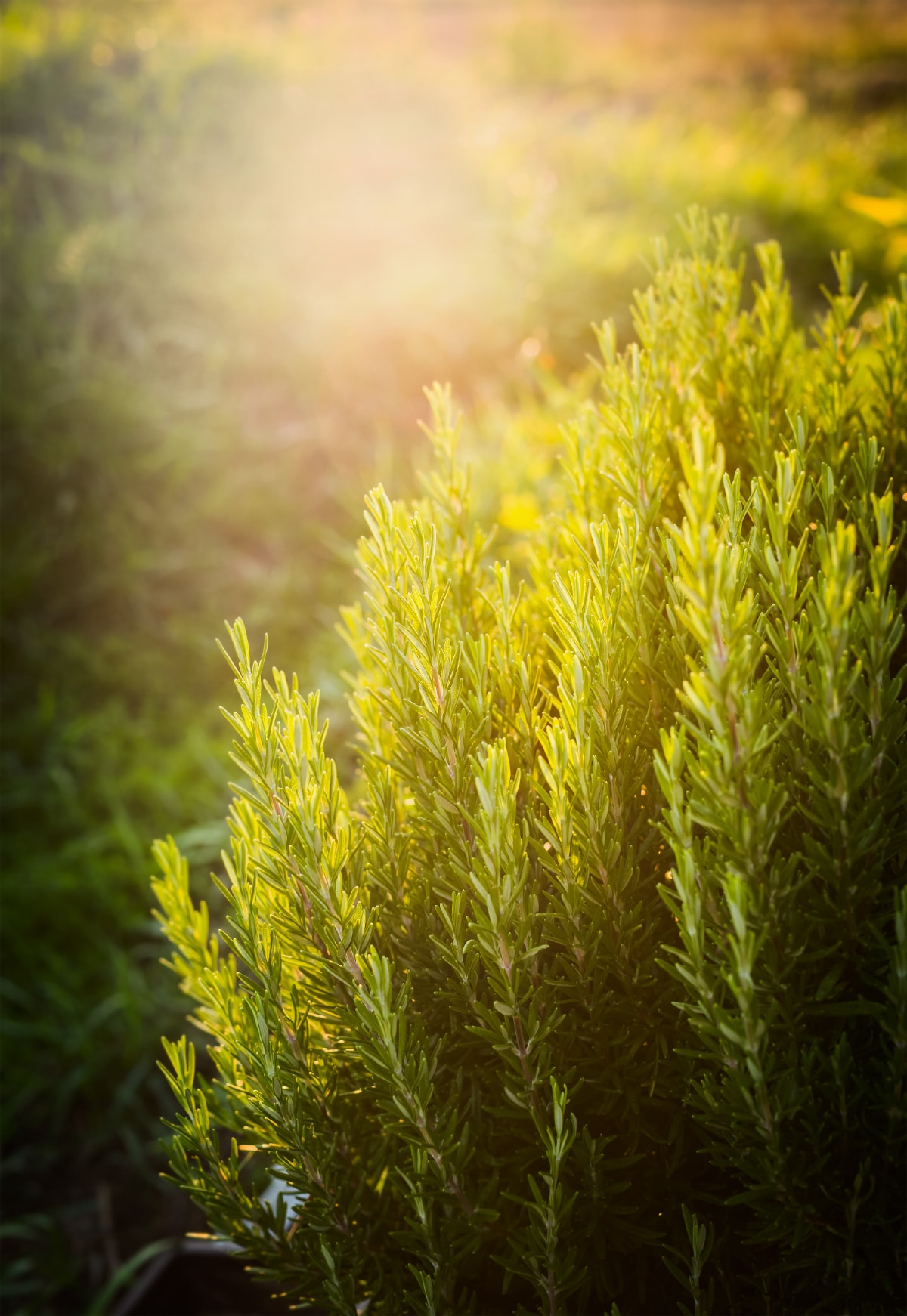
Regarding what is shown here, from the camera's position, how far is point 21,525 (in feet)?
16.2

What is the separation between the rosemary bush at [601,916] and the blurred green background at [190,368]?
4.49 feet

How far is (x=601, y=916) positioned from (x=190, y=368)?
5242mm

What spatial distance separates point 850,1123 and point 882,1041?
12 centimetres

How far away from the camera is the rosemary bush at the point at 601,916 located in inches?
37.9

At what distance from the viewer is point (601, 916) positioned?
1.12 meters

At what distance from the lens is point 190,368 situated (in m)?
5.61

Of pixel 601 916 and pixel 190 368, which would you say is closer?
pixel 601 916

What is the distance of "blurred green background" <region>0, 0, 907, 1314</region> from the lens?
3.35 m

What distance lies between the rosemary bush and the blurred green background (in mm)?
1367

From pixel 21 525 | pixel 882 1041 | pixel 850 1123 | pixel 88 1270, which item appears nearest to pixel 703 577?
pixel 882 1041

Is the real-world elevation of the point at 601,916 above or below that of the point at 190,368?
below

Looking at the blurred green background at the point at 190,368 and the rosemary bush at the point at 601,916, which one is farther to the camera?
the blurred green background at the point at 190,368

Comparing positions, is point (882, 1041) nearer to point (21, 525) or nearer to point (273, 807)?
point (273, 807)

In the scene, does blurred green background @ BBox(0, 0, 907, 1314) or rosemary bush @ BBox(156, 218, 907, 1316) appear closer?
rosemary bush @ BBox(156, 218, 907, 1316)
